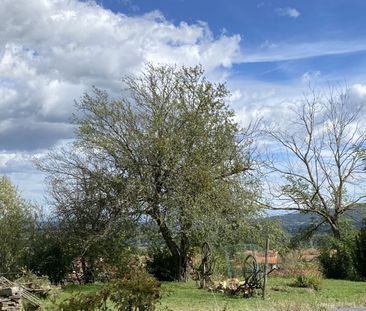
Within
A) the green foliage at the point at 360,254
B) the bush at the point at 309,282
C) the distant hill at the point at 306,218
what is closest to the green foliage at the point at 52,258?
the bush at the point at 309,282

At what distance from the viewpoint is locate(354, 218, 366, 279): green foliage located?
25641 millimetres

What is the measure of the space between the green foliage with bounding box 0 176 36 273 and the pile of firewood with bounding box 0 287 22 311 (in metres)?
11.2

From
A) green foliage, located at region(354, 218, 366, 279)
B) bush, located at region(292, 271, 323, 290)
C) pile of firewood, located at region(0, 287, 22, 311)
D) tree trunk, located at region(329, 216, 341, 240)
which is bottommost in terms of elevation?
pile of firewood, located at region(0, 287, 22, 311)

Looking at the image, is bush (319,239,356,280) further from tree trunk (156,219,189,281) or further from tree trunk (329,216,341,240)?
tree trunk (156,219,189,281)

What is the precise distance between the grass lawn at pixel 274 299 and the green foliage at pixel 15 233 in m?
5.02

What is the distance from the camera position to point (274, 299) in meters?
15.9

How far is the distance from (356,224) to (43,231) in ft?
65.0

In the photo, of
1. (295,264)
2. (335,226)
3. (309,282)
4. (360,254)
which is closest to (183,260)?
(309,282)

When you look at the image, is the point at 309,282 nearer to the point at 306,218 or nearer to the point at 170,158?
the point at 170,158

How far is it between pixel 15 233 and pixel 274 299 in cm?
1422

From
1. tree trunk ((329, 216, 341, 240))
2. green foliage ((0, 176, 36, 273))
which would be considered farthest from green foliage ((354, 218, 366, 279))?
green foliage ((0, 176, 36, 273))

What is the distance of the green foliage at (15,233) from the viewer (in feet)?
81.3

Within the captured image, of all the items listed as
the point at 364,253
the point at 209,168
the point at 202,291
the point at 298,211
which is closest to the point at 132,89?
the point at 209,168

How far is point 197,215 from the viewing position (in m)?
20.5
